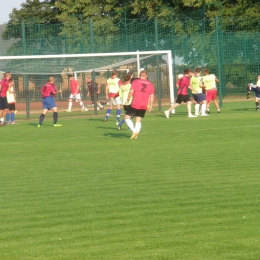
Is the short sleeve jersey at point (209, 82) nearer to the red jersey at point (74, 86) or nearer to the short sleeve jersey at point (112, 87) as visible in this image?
the short sleeve jersey at point (112, 87)

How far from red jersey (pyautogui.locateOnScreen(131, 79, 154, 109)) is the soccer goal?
39.1 feet

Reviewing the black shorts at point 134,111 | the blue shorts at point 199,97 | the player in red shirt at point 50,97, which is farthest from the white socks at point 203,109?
the black shorts at point 134,111

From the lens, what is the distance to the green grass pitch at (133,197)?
23.0ft

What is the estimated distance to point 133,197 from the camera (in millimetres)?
9922

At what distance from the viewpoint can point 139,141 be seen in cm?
1848

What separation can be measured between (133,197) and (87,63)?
23.4 m

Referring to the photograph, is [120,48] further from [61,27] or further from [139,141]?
[139,141]

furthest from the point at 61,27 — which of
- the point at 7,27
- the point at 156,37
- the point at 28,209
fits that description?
the point at 28,209

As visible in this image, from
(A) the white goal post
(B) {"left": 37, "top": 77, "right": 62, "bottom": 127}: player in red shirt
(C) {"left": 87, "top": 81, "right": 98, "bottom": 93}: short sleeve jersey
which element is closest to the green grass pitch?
(B) {"left": 37, "top": 77, "right": 62, "bottom": 127}: player in red shirt

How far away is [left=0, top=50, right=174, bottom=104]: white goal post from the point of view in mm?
31438

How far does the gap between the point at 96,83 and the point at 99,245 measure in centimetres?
2566

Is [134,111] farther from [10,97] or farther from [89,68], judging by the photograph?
[89,68]

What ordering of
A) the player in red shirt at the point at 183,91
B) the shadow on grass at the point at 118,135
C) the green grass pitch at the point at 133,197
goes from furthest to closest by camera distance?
1. the player in red shirt at the point at 183,91
2. the shadow on grass at the point at 118,135
3. the green grass pitch at the point at 133,197

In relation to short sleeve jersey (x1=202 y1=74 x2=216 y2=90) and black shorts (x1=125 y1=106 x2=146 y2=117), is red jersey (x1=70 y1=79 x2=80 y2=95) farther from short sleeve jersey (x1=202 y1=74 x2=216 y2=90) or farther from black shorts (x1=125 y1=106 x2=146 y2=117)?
black shorts (x1=125 y1=106 x2=146 y2=117)
